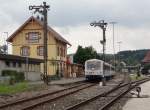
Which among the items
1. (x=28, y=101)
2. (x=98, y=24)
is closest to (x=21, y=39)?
(x=98, y=24)

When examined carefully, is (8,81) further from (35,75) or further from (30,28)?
(30,28)

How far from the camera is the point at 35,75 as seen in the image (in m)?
63.0

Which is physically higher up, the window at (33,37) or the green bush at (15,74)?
the window at (33,37)

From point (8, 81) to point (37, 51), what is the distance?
128ft

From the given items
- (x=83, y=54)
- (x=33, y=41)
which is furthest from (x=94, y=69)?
(x=83, y=54)

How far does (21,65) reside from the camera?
61.6 m

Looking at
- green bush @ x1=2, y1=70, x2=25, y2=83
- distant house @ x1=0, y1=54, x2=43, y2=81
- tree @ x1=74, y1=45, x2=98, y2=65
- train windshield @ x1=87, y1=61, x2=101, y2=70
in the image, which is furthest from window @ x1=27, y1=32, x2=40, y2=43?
green bush @ x1=2, y1=70, x2=25, y2=83

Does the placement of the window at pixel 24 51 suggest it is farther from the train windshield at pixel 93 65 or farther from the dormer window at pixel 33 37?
the train windshield at pixel 93 65

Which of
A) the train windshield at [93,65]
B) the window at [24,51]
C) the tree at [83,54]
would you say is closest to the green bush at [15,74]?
the train windshield at [93,65]

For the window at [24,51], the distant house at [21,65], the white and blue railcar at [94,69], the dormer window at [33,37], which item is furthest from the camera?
the dormer window at [33,37]

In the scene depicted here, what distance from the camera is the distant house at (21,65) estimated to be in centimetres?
5478

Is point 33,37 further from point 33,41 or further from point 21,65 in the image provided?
point 21,65

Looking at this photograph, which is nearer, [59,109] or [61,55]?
[59,109]

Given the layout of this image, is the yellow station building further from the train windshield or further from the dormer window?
the train windshield
